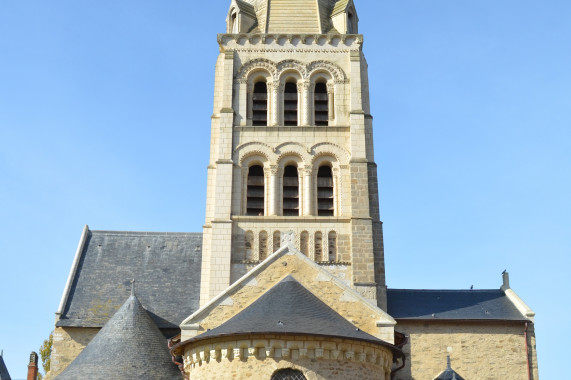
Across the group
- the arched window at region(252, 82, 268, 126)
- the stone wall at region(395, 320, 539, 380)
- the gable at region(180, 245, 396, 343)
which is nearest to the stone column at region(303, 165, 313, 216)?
the arched window at region(252, 82, 268, 126)

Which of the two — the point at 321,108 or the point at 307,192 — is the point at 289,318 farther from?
the point at 321,108

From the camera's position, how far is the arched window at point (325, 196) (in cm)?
2588

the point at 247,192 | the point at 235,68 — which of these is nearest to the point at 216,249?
the point at 247,192

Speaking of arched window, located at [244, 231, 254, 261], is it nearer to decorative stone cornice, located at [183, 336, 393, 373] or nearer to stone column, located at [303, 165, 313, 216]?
stone column, located at [303, 165, 313, 216]

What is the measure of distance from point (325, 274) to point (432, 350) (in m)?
5.03

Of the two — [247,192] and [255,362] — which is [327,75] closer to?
[247,192]

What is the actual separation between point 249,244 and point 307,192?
264 centimetres

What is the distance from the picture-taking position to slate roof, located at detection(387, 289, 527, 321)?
23.7 meters

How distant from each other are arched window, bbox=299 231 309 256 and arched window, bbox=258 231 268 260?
42.3 inches

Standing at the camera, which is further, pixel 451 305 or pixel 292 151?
pixel 292 151

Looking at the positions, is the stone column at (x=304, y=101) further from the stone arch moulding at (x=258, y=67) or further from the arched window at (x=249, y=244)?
the arched window at (x=249, y=244)

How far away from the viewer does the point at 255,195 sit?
A: 25984mm

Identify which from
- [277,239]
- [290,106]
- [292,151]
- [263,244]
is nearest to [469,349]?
[277,239]

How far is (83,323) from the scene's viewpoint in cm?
2436
